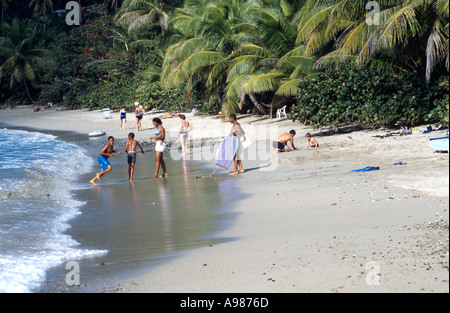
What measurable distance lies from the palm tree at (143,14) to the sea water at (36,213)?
48.5ft

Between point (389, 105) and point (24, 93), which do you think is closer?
point (389, 105)

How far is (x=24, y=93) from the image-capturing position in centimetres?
4912

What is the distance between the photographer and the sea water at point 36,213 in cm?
646

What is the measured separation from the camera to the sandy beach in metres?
4.93

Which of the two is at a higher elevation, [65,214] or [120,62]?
[120,62]

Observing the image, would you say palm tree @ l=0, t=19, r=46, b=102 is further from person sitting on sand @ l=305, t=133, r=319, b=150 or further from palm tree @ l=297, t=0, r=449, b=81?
person sitting on sand @ l=305, t=133, r=319, b=150

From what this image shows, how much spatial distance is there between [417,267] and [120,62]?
3358cm

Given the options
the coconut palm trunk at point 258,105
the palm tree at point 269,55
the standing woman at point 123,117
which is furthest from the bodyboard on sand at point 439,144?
the standing woman at point 123,117

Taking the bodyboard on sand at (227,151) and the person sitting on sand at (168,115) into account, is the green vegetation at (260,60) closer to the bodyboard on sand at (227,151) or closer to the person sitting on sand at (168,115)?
the person sitting on sand at (168,115)

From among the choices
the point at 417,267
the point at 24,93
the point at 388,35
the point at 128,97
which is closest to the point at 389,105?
the point at 388,35

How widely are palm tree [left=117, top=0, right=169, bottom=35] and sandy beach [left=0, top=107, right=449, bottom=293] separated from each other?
22.2m

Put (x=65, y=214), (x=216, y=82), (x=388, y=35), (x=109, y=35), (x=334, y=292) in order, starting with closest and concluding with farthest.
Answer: (x=334, y=292) → (x=65, y=214) → (x=388, y=35) → (x=216, y=82) → (x=109, y=35)

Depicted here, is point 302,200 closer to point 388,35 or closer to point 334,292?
point 334,292
